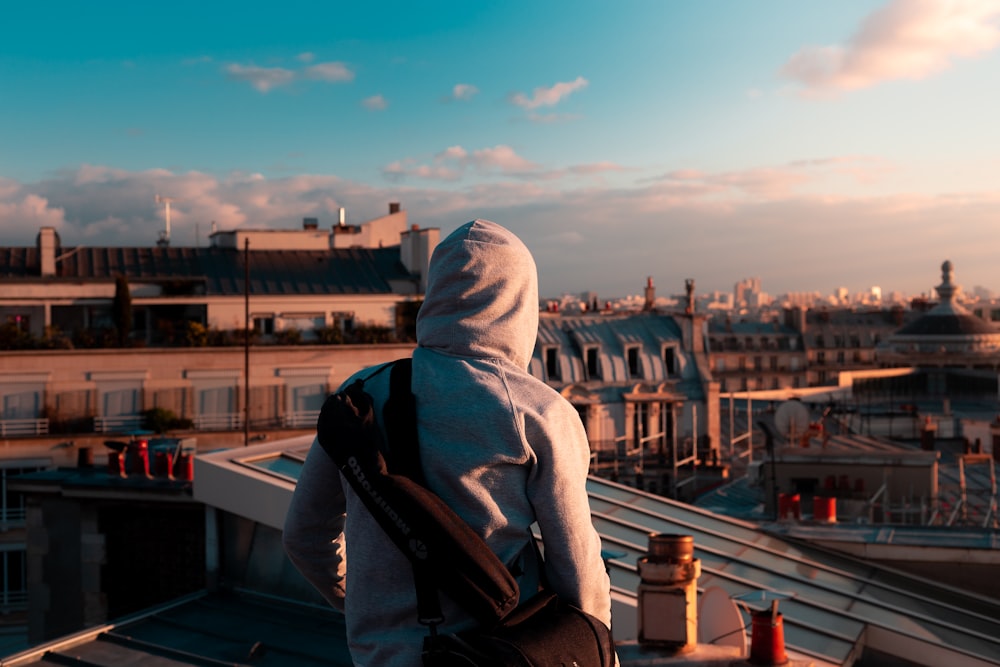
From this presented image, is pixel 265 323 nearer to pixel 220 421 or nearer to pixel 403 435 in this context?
pixel 220 421

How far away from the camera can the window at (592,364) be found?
4794 cm

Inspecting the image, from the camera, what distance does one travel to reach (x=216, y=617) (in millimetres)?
9047

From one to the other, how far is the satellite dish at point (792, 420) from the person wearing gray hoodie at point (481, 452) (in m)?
24.3

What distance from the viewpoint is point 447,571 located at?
9.67 feet

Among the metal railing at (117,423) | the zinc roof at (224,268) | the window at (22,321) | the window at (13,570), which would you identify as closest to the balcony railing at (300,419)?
the metal railing at (117,423)

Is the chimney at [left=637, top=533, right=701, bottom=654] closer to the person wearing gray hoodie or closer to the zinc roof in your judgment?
the person wearing gray hoodie

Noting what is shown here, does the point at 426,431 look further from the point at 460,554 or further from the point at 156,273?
the point at 156,273

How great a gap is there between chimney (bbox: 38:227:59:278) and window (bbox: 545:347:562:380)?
20.0 meters

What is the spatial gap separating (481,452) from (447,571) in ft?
1.11

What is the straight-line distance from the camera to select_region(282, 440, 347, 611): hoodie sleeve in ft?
10.8

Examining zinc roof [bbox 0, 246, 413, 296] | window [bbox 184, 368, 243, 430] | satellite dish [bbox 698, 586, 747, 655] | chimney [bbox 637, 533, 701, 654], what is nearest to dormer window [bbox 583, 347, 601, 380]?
zinc roof [bbox 0, 246, 413, 296]

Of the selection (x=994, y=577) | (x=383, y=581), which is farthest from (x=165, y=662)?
(x=994, y=577)

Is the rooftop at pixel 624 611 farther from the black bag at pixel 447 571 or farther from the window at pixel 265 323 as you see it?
the window at pixel 265 323

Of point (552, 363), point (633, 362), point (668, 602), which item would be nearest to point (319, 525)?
point (668, 602)
